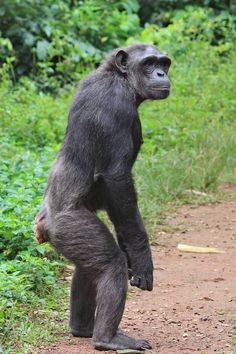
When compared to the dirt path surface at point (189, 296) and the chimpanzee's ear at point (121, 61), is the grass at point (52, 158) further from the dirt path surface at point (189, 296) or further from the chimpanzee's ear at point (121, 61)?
the chimpanzee's ear at point (121, 61)

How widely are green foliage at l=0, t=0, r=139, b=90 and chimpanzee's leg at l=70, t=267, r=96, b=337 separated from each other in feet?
24.5

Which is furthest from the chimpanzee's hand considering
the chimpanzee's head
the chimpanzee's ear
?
the chimpanzee's ear

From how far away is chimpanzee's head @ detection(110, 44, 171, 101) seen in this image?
20.0 feet

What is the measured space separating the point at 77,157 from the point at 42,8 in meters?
9.66

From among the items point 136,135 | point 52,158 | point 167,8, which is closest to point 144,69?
point 136,135

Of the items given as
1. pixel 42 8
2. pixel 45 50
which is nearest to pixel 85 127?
pixel 45 50

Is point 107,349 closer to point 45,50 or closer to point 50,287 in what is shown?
point 50,287

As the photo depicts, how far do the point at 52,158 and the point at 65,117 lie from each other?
1735 millimetres

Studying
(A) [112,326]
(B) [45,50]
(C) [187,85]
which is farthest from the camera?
(B) [45,50]

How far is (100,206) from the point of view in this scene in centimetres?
596

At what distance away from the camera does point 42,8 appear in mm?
15000

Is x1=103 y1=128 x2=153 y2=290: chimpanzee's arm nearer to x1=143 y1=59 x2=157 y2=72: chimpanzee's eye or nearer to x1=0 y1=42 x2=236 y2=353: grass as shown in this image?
x1=143 y1=59 x2=157 y2=72: chimpanzee's eye

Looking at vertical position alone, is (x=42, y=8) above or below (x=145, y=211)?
above

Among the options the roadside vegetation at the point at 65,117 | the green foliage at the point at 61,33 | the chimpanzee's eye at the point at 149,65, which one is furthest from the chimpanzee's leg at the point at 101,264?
the green foliage at the point at 61,33
